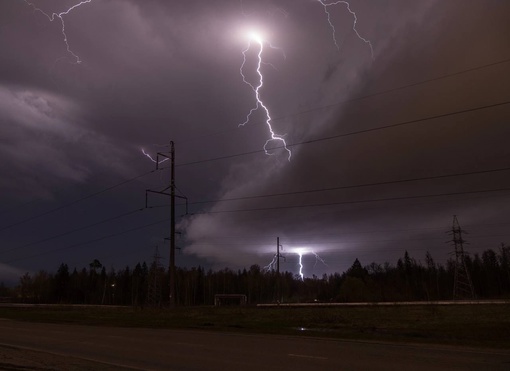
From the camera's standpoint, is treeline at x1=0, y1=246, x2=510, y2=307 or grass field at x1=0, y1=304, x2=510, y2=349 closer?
grass field at x1=0, y1=304, x2=510, y2=349

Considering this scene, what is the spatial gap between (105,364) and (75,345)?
6.52 m

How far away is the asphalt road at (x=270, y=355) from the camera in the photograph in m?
11.4

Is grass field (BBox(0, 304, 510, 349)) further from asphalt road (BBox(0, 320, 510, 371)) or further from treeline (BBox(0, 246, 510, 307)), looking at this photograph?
treeline (BBox(0, 246, 510, 307))

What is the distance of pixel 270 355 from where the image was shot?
13.5 meters

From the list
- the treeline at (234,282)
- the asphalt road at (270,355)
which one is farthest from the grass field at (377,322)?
the treeline at (234,282)

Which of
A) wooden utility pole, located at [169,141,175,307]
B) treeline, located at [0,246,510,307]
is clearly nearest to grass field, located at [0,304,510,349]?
wooden utility pole, located at [169,141,175,307]

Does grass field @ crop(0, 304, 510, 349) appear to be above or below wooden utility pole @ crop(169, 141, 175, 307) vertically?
below

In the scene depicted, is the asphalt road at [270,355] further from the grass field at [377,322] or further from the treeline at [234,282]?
the treeline at [234,282]

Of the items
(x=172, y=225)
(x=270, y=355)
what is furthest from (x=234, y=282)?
(x=270, y=355)

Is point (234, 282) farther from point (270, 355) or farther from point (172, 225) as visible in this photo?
point (270, 355)

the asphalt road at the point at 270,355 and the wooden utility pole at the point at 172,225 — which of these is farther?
the wooden utility pole at the point at 172,225

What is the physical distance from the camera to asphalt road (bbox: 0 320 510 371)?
37.4 feet

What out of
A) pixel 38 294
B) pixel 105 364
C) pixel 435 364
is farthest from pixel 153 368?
pixel 38 294

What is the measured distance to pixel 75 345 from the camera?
1750cm
